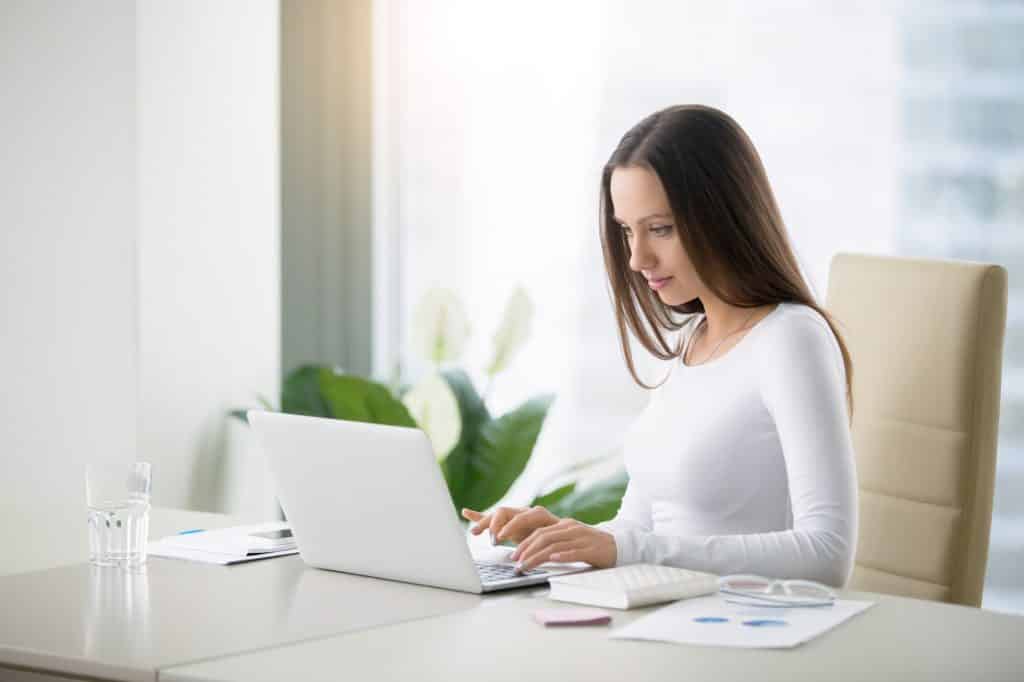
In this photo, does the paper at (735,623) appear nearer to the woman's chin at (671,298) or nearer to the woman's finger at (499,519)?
the woman's finger at (499,519)

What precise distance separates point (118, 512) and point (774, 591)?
30.6 inches

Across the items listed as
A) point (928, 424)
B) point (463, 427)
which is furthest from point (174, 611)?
point (463, 427)

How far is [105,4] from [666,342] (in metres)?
1.45

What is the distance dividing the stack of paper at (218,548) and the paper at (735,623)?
1.91 feet

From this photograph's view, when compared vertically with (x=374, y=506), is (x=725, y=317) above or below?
above

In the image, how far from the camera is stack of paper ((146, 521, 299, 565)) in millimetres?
1810

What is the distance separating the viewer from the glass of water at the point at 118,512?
5.66 feet

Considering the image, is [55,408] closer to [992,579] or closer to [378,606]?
[378,606]

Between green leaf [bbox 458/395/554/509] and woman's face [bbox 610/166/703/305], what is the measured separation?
5.29ft

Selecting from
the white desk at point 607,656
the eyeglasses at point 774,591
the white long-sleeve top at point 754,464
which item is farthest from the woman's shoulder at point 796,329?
the white desk at point 607,656

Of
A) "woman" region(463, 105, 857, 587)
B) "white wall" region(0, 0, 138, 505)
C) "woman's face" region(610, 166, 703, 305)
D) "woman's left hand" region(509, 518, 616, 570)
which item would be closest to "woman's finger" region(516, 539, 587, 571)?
"woman's left hand" region(509, 518, 616, 570)

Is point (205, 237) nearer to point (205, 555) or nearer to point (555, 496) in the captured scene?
point (555, 496)

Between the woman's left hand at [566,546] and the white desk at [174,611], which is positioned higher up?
the woman's left hand at [566,546]

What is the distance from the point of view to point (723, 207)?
6.20 feet
